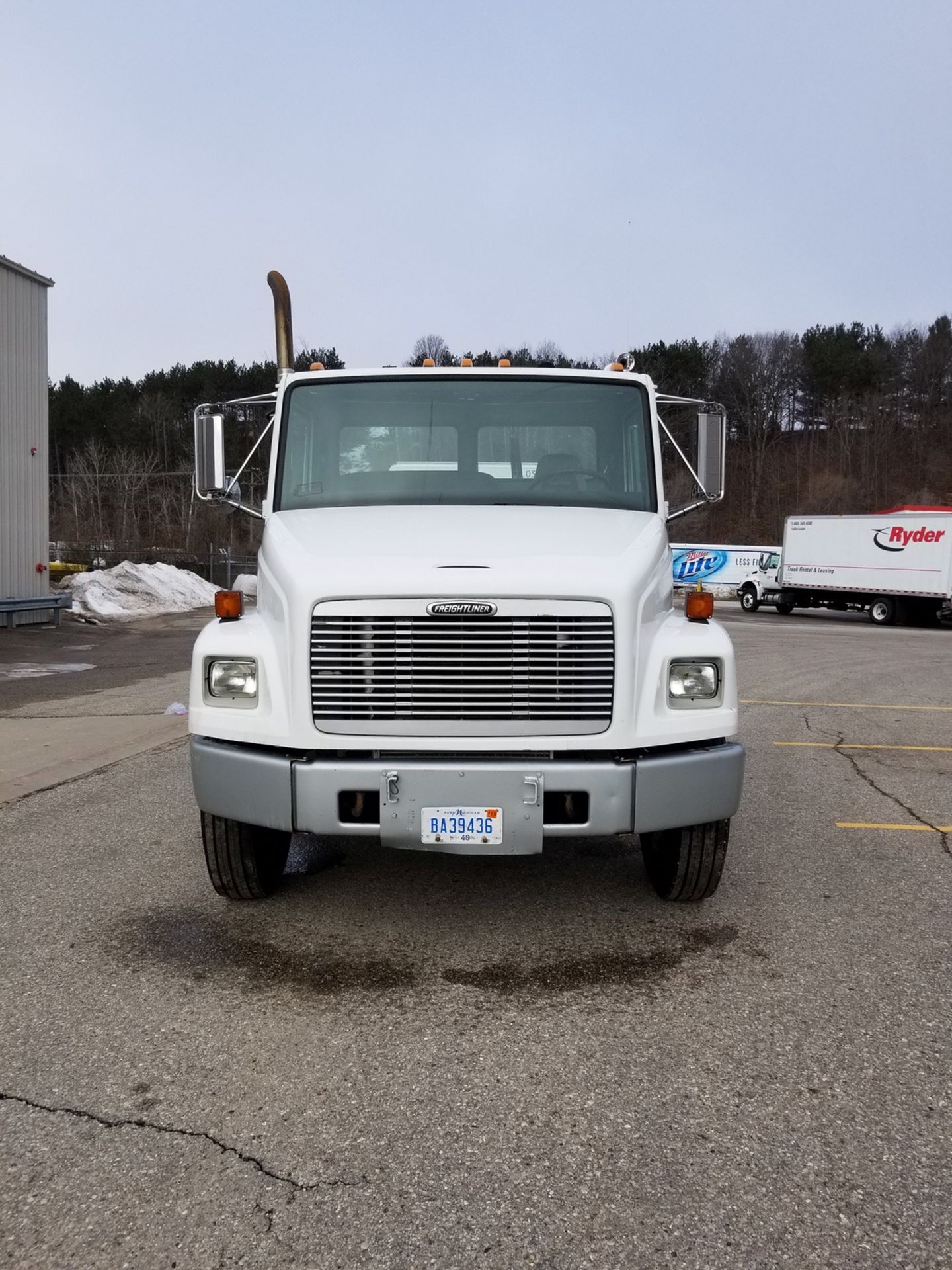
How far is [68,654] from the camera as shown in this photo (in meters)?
16.6

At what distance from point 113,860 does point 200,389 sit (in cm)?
7938

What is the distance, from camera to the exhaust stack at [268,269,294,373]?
11.8 m

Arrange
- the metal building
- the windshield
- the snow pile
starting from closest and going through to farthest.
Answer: the windshield, the metal building, the snow pile

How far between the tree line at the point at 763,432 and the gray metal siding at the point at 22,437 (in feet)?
164

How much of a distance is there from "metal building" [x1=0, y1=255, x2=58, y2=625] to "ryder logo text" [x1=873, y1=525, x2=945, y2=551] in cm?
2349

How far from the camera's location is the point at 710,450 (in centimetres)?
558

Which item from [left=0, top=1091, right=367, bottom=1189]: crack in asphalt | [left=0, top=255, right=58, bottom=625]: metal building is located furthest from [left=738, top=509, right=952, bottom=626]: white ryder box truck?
[left=0, top=1091, right=367, bottom=1189]: crack in asphalt

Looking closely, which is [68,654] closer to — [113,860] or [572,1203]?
[113,860]

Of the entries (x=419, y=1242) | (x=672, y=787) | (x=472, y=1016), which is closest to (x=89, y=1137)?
(x=419, y=1242)

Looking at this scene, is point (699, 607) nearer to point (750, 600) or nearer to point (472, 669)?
point (472, 669)

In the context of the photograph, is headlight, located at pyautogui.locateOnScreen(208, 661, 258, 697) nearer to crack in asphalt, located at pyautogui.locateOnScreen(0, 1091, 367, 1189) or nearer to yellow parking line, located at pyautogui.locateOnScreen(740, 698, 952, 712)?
crack in asphalt, located at pyautogui.locateOnScreen(0, 1091, 367, 1189)

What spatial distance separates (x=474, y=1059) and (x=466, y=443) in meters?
3.07

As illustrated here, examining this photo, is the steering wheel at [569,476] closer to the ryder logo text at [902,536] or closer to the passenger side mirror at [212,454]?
the passenger side mirror at [212,454]

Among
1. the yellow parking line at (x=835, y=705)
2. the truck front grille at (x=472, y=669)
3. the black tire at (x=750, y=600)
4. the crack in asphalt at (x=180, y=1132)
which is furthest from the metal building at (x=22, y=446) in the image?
the black tire at (x=750, y=600)
